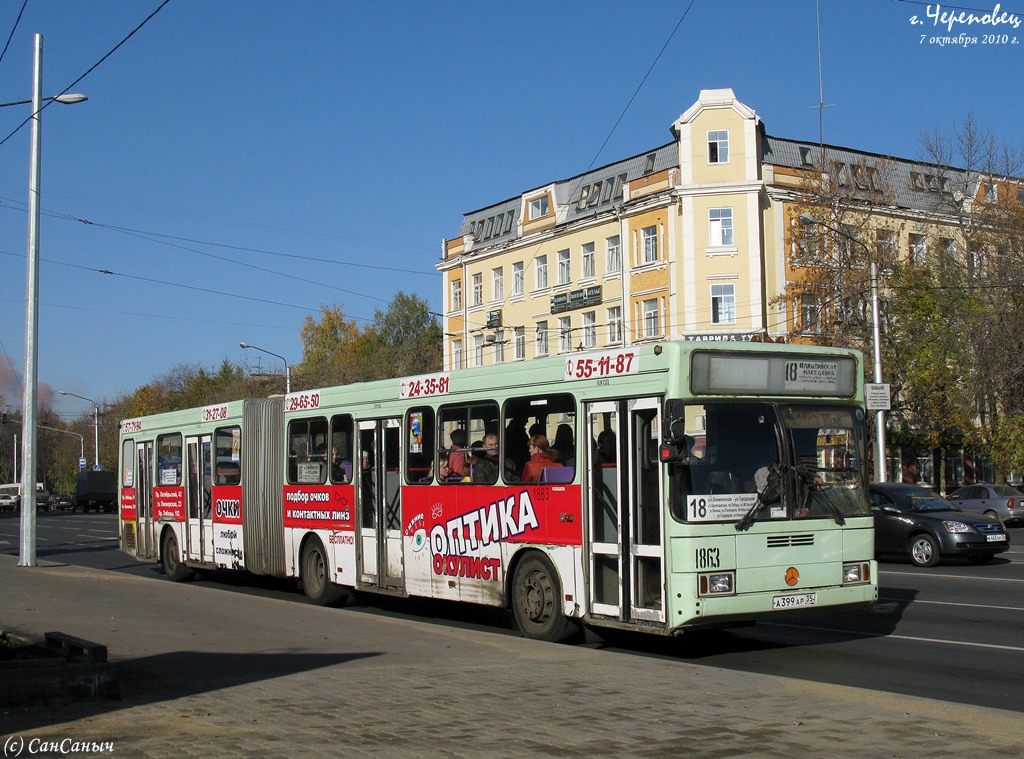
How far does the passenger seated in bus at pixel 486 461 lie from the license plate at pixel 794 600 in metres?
3.59

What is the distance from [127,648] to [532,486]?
437cm

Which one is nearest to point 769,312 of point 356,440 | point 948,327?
point 948,327

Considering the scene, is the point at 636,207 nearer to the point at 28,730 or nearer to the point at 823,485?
the point at 823,485

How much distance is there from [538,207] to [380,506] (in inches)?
1870

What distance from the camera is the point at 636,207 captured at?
173ft

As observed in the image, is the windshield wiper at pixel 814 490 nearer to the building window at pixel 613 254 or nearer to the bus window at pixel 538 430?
the bus window at pixel 538 430

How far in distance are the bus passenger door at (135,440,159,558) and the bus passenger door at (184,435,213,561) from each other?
1.80 m

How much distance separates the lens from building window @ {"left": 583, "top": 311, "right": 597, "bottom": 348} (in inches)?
2191

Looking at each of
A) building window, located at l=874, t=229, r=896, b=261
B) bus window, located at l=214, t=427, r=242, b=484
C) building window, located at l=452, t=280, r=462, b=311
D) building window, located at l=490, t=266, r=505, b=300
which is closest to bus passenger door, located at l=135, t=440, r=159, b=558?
bus window, located at l=214, t=427, r=242, b=484

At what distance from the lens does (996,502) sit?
1558 inches

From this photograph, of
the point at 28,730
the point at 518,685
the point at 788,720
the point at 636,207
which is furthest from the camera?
the point at 636,207

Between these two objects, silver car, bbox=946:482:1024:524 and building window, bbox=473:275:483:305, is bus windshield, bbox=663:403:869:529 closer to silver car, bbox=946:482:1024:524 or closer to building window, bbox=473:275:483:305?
silver car, bbox=946:482:1024:524

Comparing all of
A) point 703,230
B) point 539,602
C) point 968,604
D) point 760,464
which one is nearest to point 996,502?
point 703,230

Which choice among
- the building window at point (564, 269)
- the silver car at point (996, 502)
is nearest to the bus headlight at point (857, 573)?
the silver car at point (996, 502)
